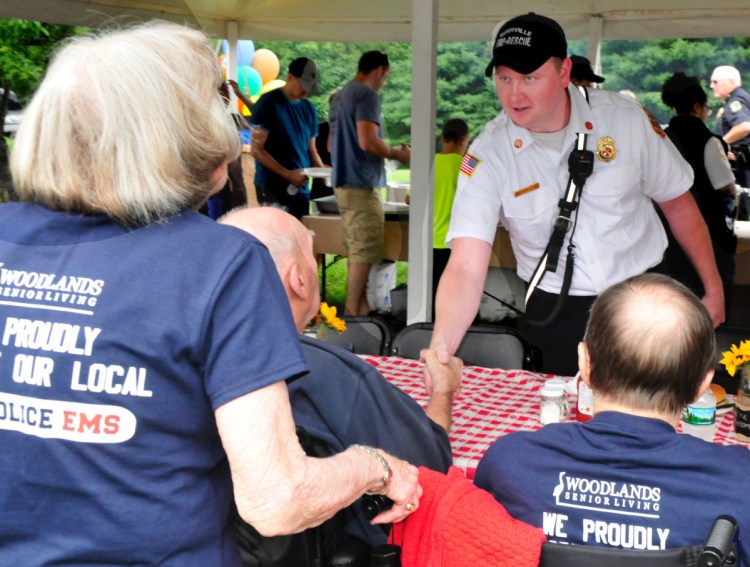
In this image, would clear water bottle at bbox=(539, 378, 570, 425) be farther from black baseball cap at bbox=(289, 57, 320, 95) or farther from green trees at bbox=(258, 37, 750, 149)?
black baseball cap at bbox=(289, 57, 320, 95)

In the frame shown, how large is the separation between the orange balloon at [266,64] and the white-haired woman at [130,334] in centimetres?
479

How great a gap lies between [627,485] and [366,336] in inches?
87.0

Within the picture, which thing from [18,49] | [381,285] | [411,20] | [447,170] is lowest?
[381,285]

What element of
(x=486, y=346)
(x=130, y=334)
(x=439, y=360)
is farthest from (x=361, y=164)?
(x=130, y=334)

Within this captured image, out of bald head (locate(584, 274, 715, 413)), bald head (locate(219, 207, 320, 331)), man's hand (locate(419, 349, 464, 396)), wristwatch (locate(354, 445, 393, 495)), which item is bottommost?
man's hand (locate(419, 349, 464, 396))

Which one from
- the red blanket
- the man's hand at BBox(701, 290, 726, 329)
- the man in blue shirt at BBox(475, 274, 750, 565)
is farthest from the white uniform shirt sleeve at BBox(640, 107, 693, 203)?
the red blanket

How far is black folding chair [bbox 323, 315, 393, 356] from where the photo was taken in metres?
3.55

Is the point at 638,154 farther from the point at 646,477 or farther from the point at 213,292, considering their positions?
the point at 213,292

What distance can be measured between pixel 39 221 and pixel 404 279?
4.70m

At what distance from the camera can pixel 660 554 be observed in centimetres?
136

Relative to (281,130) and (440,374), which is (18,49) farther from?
(440,374)

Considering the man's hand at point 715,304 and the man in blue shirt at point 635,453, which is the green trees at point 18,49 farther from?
the man in blue shirt at point 635,453

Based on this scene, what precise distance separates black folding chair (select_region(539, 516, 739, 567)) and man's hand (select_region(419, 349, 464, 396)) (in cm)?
99

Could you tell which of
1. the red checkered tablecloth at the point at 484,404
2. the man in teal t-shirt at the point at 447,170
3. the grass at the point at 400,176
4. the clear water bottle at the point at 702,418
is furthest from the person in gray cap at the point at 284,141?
the clear water bottle at the point at 702,418
